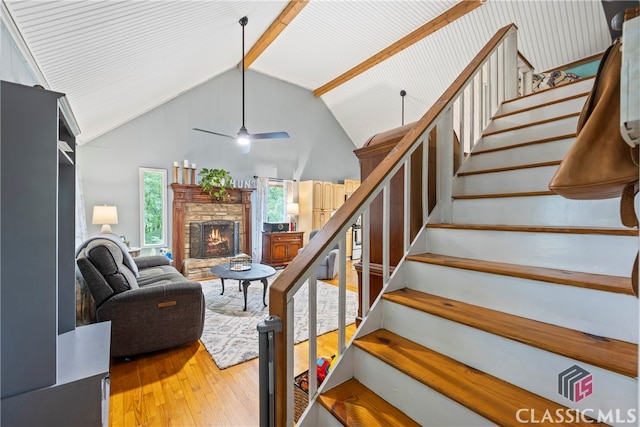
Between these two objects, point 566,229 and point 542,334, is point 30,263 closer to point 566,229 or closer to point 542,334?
point 542,334

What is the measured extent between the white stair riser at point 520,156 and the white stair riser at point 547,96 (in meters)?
0.64

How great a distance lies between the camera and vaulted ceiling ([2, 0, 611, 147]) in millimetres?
1951

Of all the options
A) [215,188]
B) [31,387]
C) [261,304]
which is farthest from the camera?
[215,188]

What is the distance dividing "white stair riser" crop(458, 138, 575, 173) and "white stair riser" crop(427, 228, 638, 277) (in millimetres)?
647

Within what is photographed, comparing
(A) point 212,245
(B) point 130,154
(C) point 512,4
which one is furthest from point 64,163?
(C) point 512,4

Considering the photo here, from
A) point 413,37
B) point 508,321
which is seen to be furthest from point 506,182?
point 413,37

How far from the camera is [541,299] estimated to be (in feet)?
3.48

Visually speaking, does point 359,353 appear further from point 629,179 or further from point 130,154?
point 130,154

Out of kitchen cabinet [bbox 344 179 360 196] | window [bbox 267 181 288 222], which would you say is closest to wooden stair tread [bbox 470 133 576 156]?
window [bbox 267 181 288 222]

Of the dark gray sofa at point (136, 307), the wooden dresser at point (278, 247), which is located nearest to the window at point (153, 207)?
the wooden dresser at point (278, 247)

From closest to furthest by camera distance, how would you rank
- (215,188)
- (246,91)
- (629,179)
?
(629,179), (215,188), (246,91)

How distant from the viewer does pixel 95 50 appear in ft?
6.97

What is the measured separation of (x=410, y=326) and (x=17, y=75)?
8.55ft

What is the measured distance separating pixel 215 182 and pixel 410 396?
5349 mm
